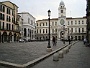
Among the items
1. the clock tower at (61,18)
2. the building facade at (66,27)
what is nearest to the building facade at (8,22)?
the clock tower at (61,18)

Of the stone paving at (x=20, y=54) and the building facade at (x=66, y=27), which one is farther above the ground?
→ the building facade at (x=66, y=27)

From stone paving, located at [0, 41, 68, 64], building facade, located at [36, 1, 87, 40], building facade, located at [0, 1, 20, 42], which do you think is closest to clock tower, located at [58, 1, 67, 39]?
building facade, located at [36, 1, 87, 40]

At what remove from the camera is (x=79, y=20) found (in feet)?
371

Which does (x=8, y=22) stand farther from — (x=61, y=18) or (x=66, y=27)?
(x=66, y=27)

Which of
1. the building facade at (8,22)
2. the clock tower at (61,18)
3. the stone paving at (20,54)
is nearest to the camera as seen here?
the stone paving at (20,54)

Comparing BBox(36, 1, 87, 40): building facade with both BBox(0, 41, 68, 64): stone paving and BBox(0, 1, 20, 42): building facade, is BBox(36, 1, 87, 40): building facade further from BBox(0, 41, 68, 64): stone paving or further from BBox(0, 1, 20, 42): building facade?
BBox(0, 41, 68, 64): stone paving

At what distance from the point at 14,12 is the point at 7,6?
7.11 metres

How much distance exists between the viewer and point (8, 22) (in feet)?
227

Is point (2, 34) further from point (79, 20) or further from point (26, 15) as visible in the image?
point (79, 20)

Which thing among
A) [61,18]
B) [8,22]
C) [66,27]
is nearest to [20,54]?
[8,22]

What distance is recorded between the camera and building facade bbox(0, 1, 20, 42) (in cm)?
6431

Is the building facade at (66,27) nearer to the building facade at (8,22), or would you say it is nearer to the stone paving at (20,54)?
the building facade at (8,22)

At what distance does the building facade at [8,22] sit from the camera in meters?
64.3

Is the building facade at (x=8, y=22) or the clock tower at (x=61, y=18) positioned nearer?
the building facade at (x=8, y=22)
